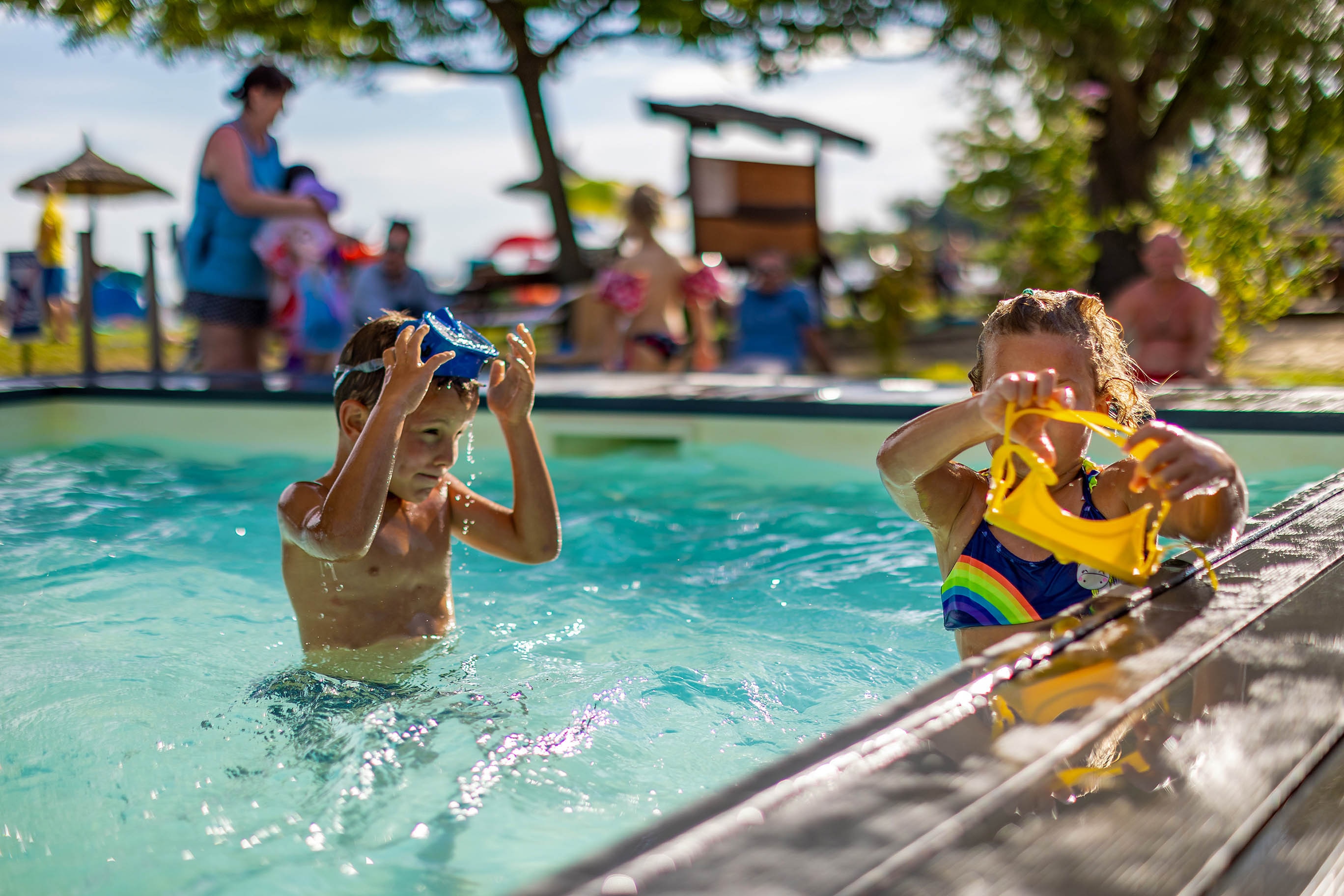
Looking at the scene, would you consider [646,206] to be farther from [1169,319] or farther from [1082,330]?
[1082,330]

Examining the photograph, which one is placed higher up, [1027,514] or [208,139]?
[208,139]

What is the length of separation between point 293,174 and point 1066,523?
6.69 metres

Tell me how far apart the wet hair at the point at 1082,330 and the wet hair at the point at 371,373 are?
120 cm

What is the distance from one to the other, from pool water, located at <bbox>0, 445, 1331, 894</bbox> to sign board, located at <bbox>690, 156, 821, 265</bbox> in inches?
268

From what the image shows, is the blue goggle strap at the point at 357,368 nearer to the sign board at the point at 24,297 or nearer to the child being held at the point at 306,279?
the child being held at the point at 306,279

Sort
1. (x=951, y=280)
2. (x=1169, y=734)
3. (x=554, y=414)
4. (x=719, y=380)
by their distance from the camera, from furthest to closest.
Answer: (x=951, y=280) → (x=719, y=380) → (x=554, y=414) → (x=1169, y=734)

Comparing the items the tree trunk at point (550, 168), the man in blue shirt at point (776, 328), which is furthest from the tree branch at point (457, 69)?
the man in blue shirt at point (776, 328)

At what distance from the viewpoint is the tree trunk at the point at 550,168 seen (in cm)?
1488

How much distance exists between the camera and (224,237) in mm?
7004

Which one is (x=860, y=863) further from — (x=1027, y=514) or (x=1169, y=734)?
(x=1027, y=514)

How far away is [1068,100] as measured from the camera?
14328mm

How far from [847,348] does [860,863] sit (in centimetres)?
1322

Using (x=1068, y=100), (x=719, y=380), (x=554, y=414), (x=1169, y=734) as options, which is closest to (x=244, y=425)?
(x=554, y=414)

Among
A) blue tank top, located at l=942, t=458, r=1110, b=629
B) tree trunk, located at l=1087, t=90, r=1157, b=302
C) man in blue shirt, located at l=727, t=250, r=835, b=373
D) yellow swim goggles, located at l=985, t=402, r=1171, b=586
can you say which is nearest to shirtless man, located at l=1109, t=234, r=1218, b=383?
man in blue shirt, located at l=727, t=250, r=835, b=373
